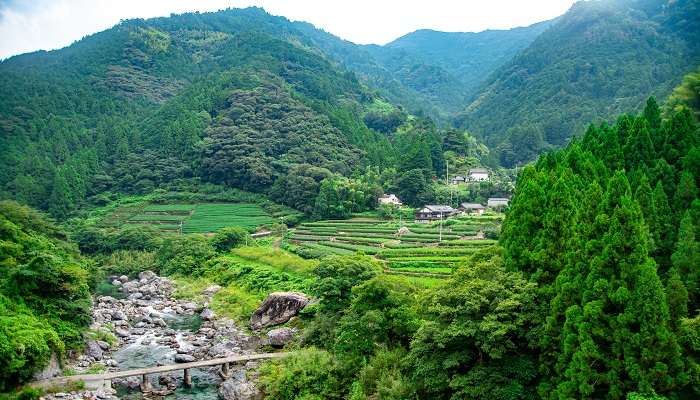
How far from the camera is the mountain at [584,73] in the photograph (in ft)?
362

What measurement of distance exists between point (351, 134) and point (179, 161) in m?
30.5

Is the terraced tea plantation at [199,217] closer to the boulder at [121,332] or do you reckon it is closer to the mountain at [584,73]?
the boulder at [121,332]

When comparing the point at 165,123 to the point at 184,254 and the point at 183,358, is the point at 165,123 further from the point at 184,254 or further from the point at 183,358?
the point at 183,358

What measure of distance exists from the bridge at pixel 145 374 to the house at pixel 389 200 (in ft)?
141

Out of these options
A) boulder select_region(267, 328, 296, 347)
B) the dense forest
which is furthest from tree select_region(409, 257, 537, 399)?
boulder select_region(267, 328, 296, 347)

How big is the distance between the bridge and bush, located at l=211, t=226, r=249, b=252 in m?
29.7

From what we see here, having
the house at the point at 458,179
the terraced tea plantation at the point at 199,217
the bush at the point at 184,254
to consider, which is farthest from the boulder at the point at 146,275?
the house at the point at 458,179

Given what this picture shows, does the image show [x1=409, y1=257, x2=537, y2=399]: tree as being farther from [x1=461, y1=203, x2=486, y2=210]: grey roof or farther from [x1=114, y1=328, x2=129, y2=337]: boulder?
[x1=461, y1=203, x2=486, y2=210]: grey roof

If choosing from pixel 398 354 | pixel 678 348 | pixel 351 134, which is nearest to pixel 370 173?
pixel 351 134

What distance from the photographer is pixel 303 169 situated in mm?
80812

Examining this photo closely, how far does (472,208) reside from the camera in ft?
223

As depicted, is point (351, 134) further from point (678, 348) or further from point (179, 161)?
point (678, 348)

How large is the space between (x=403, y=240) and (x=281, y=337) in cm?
2314

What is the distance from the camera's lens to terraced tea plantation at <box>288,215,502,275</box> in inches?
1735
